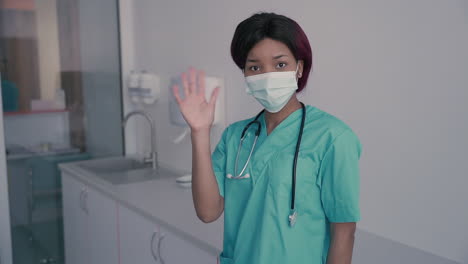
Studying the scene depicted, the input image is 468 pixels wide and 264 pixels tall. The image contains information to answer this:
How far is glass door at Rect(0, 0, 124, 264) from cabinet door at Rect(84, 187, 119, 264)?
20.6 inches

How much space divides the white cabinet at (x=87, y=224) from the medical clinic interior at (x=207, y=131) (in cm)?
2

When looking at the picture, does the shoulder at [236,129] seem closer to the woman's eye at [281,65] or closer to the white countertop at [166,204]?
the woman's eye at [281,65]

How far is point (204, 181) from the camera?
3.85ft

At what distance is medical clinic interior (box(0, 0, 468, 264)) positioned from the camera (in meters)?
1.24

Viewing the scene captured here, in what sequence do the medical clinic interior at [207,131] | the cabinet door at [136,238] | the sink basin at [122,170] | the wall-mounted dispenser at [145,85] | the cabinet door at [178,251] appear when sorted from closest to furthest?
the medical clinic interior at [207,131], the cabinet door at [178,251], the cabinet door at [136,238], the sink basin at [122,170], the wall-mounted dispenser at [145,85]

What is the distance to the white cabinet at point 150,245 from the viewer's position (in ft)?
5.41

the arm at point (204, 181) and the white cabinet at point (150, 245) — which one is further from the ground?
the arm at point (204, 181)

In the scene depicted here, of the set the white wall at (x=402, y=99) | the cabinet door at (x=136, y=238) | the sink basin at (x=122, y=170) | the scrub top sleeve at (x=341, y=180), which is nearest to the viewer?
the scrub top sleeve at (x=341, y=180)

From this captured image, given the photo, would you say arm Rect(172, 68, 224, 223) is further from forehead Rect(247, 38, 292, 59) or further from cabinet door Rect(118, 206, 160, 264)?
cabinet door Rect(118, 206, 160, 264)

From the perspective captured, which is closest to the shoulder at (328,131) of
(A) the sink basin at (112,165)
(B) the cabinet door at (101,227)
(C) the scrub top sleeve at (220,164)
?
(C) the scrub top sleeve at (220,164)

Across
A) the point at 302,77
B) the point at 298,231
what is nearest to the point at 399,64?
the point at 302,77

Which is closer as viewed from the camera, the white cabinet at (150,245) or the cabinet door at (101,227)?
the white cabinet at (150,245)

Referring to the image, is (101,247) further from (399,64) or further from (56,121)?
(399,64)

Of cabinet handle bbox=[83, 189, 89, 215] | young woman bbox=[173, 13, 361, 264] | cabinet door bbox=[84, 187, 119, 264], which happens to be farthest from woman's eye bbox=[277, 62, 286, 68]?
cabinet handle bbox=[83, 189, 89, 215]
